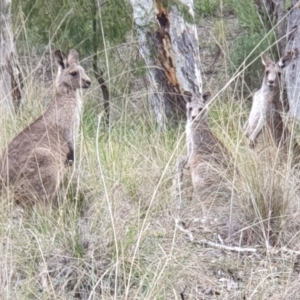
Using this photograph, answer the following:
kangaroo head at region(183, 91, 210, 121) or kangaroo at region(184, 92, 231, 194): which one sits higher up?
kangaroo head at region(183, 91, 210, 121)

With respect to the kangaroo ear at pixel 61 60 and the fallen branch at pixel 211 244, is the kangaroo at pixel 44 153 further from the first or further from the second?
the fallen branch at pixel 211 244

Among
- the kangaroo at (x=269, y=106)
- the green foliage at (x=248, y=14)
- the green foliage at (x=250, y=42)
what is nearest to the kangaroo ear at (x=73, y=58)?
the kangaroo at (x=269, y=106)

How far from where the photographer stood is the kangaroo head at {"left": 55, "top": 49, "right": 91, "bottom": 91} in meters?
7.43

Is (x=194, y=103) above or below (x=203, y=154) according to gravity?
above

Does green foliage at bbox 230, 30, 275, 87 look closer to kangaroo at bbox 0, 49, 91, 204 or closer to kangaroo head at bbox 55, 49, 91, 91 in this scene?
kangaroo head at bbox 55, 49, 91, 91

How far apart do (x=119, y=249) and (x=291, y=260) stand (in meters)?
1.03

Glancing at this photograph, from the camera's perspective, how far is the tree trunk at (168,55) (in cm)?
883

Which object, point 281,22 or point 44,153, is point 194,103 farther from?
point 281,22

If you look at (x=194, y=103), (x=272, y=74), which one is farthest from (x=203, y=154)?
(x=272, y=74)

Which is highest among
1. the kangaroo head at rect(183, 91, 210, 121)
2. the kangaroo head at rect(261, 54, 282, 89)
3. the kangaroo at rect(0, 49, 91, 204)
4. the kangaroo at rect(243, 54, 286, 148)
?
the kangaroo at rect(0, 49, 91, 204)

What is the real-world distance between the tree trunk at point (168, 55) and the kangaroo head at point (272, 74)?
0.76m

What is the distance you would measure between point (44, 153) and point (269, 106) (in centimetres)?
284

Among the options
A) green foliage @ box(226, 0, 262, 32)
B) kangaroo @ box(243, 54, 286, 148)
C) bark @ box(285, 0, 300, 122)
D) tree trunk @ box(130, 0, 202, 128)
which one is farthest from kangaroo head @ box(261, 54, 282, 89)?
green foliage @ box(226, 0, 262, 32)

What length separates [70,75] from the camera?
7461 mm
